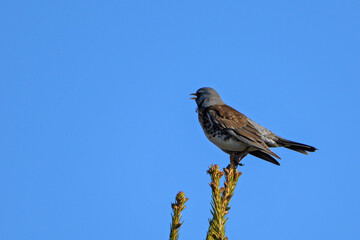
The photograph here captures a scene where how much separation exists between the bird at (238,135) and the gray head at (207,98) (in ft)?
1.44

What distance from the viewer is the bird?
22.2 feet

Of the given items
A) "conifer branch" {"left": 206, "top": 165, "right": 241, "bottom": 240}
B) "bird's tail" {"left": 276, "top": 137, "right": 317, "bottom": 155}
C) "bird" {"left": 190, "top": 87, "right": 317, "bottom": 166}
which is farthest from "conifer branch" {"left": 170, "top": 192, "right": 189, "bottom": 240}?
"bird's tail" {"left": 276, "top": 137, "right": 317, "bottom": 155}

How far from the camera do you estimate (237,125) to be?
23.3 feet

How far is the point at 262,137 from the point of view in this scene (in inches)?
285

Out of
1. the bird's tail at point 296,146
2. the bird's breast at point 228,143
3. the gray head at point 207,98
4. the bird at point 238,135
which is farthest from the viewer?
the gray head at point 207,98

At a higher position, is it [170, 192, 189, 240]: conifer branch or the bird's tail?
the bird's tail

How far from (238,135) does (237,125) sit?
325 mm

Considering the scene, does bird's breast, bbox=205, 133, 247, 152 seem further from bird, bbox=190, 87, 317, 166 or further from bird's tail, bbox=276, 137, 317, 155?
bird's tail, bbox=276, 137, 317, 155

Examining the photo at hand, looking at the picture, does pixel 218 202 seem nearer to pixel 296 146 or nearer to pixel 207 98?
pixel 296 146

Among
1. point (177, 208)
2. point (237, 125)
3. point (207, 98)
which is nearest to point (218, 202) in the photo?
point (177, 208)

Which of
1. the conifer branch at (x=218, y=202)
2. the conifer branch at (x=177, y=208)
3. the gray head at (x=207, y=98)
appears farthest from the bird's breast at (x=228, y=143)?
the conifer branch at (x=177, y=208)

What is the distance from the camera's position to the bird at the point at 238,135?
6.77 metres

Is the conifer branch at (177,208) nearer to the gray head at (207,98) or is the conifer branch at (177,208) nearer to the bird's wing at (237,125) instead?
the bird's wing at (237,125)

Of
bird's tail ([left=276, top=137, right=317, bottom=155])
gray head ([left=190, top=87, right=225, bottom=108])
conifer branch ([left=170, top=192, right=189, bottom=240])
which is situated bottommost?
conifer branch ([left=170, top=192, right=189, bottom=240])
